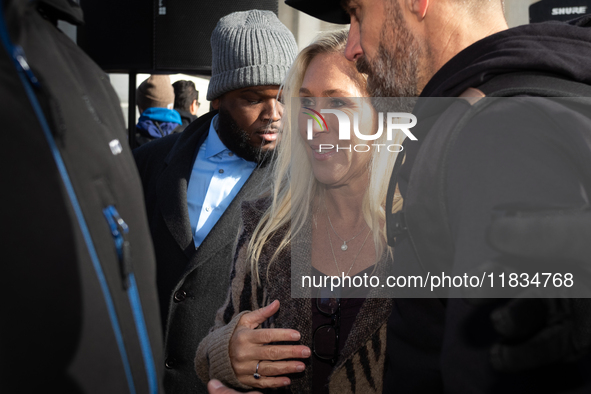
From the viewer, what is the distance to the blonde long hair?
5.57ft

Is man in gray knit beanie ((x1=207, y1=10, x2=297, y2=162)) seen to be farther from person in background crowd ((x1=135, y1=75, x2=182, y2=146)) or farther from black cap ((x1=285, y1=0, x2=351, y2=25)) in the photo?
person in background crowd ((x1=135, y1=75, x2=182, y2=146))

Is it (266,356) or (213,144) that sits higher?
(213,144)

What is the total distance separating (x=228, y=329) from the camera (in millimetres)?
1438

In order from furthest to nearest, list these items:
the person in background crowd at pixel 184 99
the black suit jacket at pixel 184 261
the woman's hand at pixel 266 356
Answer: the person in background crowd at pixel 184 99 < the black suit jacket at pixel 184 261 < the woman's hand at pixel 266 356

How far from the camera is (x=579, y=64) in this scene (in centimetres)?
79

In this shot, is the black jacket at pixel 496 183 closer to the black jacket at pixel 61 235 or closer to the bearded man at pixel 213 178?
the black jacket at pixel 61 235

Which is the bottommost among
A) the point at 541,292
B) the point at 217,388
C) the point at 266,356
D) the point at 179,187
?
the point at 217,388

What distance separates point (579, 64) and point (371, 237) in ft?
3.44

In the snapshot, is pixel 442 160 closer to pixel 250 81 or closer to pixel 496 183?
pixel 496 183

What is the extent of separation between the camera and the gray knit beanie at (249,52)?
2211mm

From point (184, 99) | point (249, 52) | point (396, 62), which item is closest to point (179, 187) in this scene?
point (249, 52)

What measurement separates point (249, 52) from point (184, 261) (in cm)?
96

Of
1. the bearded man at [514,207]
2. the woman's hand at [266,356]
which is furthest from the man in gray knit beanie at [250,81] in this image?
the bearded man at [514,207]

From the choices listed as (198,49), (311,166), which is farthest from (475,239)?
(198,49)
